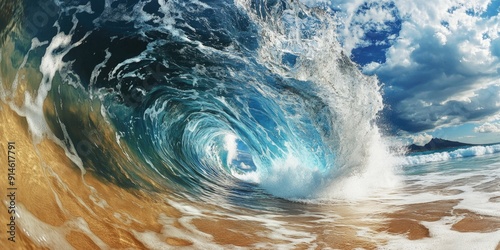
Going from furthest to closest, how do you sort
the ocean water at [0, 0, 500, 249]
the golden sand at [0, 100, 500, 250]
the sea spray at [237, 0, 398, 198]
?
the sea spray at [237, 0, 398, 198]
the ocean water at [0, 0, 500, 249]
the golden sand at [0, 100, 500, 250]

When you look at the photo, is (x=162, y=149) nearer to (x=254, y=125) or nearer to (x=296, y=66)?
(x=254, y=125)

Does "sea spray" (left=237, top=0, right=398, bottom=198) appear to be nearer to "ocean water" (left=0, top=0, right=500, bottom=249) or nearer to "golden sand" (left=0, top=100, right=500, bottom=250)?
"ocean water" (left=0, top=0, right=500, bottom=249)

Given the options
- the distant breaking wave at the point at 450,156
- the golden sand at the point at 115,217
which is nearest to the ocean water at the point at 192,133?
the golden sand at the point at 115,217

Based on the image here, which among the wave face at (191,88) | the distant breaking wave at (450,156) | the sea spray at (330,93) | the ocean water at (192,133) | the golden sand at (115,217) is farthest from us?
the distant breaking wave at (450,156)

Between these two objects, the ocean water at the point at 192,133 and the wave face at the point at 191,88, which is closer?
the ocean water at the point at 192,133

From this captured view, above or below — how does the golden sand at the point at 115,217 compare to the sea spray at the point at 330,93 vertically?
below

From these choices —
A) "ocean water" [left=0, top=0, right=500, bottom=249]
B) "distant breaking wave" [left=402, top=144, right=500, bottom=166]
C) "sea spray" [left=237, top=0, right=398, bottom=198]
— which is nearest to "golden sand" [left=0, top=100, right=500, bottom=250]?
"ocean water" [left=0, top=0, right=500, bottom=249]

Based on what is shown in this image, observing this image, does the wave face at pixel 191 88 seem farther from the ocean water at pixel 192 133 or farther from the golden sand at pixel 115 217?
the golden sand at pixel 115 217

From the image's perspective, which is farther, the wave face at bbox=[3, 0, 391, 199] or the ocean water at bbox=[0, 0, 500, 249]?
the wave face at bbox=[3, 0, 391, 199]
